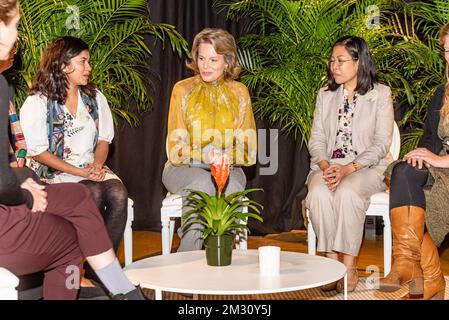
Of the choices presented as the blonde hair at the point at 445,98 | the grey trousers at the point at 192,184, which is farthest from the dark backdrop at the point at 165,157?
the blonde hair at the point at 445,98

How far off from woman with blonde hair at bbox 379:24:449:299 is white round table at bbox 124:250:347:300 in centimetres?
54

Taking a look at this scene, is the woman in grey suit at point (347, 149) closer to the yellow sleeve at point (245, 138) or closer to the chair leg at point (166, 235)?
the yellow sleeve at point (245, 138)

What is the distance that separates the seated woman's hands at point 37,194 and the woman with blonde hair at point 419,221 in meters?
1.79

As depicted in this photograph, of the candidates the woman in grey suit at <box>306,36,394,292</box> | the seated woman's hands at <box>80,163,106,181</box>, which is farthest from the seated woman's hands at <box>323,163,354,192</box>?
the seated woman's hands at <box>80,163,106,181</box>

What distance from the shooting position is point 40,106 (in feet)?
12.9

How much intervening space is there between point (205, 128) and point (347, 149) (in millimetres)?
827

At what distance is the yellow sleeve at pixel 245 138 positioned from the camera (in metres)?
4.28

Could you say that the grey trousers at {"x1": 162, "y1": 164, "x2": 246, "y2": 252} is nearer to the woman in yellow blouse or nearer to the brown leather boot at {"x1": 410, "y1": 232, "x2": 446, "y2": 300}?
the woman in yellow blouse

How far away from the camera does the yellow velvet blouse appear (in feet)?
14.0

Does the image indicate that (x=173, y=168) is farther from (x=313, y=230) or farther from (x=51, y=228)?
(x=51, y=228)

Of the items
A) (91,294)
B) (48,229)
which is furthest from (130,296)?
(91,294)

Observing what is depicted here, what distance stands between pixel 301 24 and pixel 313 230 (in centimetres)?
144
